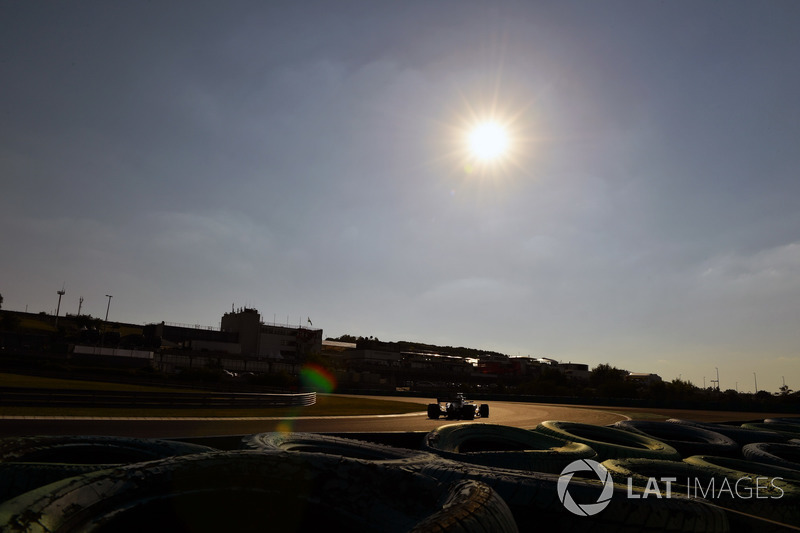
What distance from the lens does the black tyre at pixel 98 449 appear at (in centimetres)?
614

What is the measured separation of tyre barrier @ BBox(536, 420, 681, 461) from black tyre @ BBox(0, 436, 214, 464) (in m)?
6.81

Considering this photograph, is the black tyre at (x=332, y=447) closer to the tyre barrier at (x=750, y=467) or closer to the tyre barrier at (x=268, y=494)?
the tyre barrier at (x=268, y=494)

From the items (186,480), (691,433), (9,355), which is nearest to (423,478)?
(186,480)

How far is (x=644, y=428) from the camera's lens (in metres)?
14.3

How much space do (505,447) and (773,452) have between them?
5.81 metres

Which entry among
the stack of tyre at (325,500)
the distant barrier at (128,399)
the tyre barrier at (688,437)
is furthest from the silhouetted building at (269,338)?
the stack of tyre at (325,500)

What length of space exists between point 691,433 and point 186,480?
1408cm

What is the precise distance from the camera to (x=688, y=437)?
45.5ft

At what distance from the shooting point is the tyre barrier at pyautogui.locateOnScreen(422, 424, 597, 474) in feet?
23.9

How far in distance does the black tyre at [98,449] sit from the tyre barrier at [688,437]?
1025cm

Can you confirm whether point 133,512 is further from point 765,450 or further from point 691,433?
point 691,433

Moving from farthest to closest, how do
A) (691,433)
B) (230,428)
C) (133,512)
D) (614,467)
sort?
(230,428) → (691,433) → (614,467) → (133,512)

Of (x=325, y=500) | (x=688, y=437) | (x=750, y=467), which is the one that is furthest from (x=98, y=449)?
(x=688, y=437)

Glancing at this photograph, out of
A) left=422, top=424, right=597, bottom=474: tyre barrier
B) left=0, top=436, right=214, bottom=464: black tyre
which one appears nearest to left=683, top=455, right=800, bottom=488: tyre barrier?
left=422, top=424, right=597, bottom=474: tyre barrier
